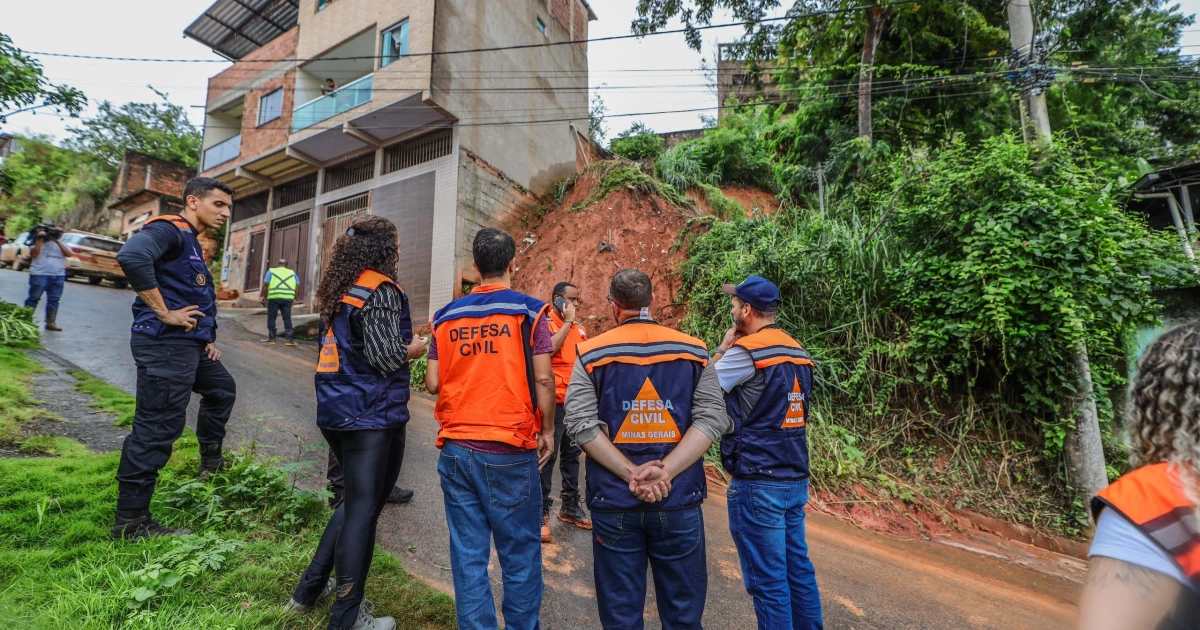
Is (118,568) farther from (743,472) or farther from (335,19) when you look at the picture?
(335,19)

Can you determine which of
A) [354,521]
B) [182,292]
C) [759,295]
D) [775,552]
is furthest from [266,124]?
[775,552]

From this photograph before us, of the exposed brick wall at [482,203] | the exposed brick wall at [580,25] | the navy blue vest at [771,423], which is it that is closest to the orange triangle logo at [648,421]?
the navy blue vest at [771,423]

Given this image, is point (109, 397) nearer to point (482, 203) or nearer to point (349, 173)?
point (482, 203)

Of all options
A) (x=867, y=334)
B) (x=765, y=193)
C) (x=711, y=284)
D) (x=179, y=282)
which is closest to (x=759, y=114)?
(x=765, y=193)

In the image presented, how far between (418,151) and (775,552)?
1261 cm

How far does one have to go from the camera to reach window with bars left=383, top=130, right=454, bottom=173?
12.5 meters

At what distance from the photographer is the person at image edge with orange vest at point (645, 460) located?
7.14 feet

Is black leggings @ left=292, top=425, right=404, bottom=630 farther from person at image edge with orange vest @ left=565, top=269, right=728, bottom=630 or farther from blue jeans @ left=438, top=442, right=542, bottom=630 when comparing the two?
person at image edge with orange vest @ left=565, top=269, right=728, bottom=630

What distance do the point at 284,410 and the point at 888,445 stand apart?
665 centimetres

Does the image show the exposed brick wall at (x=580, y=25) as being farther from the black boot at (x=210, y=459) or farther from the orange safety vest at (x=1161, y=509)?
the orange safety vest at (x=1161, y=509)

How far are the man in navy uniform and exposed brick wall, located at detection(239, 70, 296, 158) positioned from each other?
1310 centimetres

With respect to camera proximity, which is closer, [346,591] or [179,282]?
[346,591]

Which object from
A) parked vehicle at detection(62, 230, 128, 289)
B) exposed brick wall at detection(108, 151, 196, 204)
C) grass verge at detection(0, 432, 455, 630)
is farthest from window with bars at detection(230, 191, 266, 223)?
grass verge at detection(0, 432, 455, 630)

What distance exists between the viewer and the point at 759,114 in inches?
762
